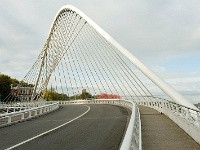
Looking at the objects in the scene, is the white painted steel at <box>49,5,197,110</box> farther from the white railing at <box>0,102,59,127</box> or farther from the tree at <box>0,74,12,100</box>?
the tree at <box>0,74,12,100</box>

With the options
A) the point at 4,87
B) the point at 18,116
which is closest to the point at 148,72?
the point at 18,116

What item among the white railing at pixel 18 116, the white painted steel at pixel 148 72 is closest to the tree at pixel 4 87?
the white railing at pixel 18 116

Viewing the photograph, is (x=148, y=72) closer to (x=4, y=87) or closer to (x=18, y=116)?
(x=18, y=116)

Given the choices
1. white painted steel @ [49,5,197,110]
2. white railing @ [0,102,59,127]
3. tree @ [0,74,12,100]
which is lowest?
white railing @ [0,102,59,127]

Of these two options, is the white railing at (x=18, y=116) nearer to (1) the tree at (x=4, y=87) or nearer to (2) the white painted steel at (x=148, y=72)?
(2) the white painted steel at (x=148, y=72)

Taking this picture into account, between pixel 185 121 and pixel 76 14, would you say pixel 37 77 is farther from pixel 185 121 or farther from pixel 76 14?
pixel 185 121

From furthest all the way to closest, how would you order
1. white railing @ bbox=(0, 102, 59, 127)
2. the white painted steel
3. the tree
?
1. the tree
2. white railing @ bbox=(0, 102, 59, 127)
3. the white painted steel

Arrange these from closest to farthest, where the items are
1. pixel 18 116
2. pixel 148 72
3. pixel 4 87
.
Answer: pixel 148 72 → pixel 18 116 → pixel 4 87

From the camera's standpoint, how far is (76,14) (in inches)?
1607

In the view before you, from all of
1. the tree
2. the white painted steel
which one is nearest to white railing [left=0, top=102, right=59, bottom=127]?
the white painted steel

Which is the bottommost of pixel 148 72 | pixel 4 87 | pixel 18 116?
pixel 18 116

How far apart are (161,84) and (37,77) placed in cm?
4150

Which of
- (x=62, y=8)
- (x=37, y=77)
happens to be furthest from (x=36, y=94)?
(x=62, y=8)

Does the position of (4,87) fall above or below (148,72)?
above
